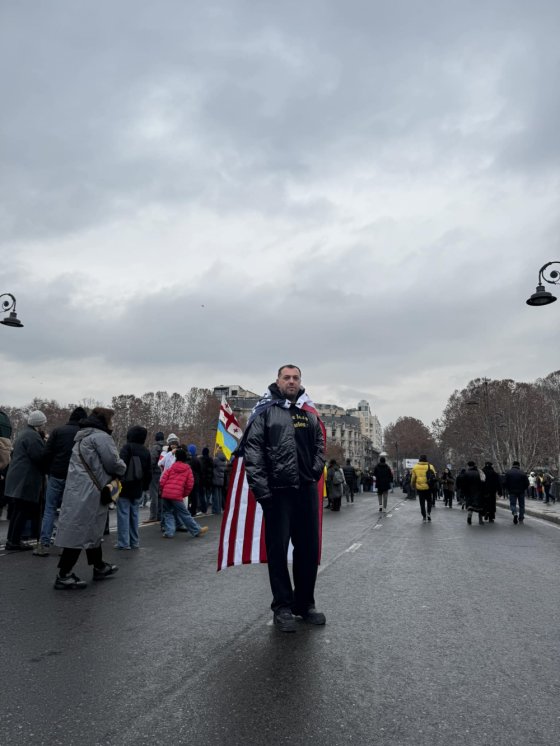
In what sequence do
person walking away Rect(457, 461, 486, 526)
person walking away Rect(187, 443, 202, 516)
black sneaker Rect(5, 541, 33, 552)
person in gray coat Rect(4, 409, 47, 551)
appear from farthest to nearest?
person walking away Rect(457, 461, 486, 526)
person walking away Rect(187, 443, 202, 516)
black sneaker Rect(5, 541, 33, 552)
person in gray coat Rect(4, 409, 47, 551)

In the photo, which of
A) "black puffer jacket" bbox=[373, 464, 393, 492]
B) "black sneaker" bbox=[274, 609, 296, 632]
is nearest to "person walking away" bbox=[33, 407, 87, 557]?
"black sneaker" bbox=[274, 609, 296, 632]

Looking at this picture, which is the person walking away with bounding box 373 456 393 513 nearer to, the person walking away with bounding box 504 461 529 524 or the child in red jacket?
the person walking away with bounding box 504 461 529 524

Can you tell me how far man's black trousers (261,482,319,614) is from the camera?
493cm

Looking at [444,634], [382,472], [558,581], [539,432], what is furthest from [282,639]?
[539,432]

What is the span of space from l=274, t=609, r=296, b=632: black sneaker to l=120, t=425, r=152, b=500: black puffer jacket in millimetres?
5053

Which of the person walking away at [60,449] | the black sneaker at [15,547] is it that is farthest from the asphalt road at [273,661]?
the black sneaker at [15,547]

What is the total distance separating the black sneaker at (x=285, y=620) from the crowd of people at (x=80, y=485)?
8.47 ft

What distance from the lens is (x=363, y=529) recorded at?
13891 mm

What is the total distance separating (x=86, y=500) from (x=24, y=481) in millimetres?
2938

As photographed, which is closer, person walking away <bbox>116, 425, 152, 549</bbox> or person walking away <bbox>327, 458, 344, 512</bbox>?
person walking away <bbox>116, 425, 152, 549</bbox>

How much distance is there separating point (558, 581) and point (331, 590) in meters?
2.82

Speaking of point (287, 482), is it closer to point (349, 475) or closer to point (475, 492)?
point (475, 492)

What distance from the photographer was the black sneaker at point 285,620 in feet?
15.3

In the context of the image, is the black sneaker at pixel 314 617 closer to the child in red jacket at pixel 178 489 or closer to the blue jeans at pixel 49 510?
the blue jeans at pixel 49 510
